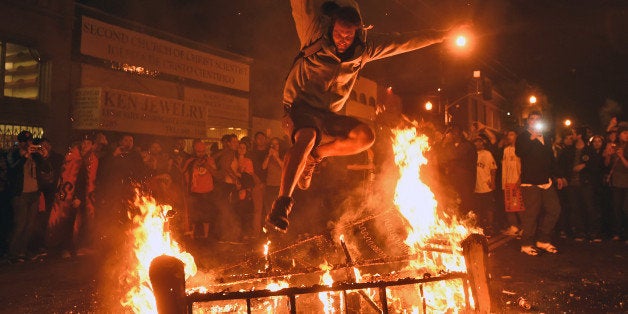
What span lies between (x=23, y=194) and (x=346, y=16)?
5.90 m

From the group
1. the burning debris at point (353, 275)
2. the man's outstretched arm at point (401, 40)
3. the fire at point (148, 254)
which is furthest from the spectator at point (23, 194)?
the man's outstretched arm at point (401, 40)

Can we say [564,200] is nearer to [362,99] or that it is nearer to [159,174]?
[159,174]

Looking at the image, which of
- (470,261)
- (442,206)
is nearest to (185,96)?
(442,206)

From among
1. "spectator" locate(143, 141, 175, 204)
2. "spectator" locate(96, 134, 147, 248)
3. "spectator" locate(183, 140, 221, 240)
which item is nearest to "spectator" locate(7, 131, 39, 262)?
"spectator" locate(96, 134, 147, 248)

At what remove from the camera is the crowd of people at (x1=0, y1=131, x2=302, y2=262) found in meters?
7.08

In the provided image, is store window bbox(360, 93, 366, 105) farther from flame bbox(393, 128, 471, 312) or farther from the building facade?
flame bbox(393, 128, 471, 312)

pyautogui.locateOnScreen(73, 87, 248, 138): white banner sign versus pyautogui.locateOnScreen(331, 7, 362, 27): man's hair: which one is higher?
pyautogui.locateOnScreen(73, 87, 248, 138): white banner sign

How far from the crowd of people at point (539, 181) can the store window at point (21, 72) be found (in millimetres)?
9184

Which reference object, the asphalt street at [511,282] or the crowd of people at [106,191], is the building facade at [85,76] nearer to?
the crowd of people at [106,191]

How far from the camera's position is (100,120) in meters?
11.0

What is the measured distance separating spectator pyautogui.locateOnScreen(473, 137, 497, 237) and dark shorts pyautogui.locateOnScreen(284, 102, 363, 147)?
5.91 m

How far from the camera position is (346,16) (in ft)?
11.7

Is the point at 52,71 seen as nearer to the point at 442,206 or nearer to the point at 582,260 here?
the point at 442,206

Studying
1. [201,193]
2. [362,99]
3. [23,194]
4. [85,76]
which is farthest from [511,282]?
[362,99]
